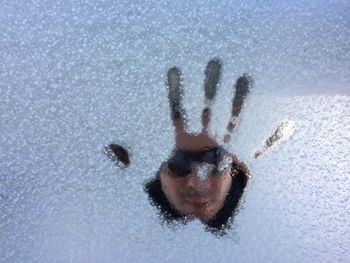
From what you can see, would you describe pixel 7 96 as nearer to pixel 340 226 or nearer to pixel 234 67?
pixel 234 67

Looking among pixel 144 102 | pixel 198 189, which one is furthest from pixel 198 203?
pixel 144 102

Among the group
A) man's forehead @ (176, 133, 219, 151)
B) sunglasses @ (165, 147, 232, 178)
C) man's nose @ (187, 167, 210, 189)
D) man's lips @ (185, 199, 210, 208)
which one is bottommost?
man's lips @ (185, 199, 210, 208)

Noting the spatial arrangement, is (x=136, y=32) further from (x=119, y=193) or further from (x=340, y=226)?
(x=340, y=226)

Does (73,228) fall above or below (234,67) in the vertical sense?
below

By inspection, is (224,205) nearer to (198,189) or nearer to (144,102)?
(198,189)

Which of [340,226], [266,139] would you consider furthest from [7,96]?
[340,226]

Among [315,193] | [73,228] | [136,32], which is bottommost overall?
[73,228]

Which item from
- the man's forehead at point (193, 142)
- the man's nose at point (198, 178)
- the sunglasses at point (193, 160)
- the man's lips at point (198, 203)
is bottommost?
the man's lips at point (198, 203)

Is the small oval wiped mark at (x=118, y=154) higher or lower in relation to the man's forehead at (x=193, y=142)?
lower
